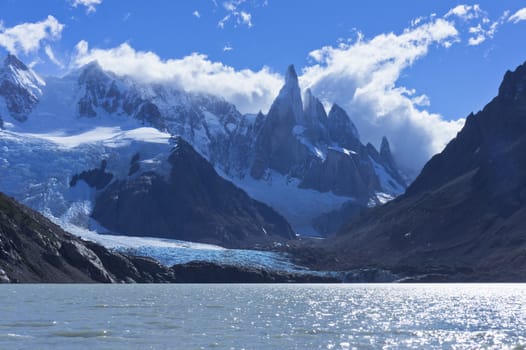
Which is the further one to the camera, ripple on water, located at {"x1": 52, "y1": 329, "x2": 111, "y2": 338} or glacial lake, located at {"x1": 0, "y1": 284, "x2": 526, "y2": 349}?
ripple on water, located at {"x1": 52, "y1": 329, "x2": 111, "y2": 338}

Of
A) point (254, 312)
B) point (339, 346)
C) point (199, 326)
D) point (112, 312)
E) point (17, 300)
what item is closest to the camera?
point (339, 346)

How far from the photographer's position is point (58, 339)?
6719 cm

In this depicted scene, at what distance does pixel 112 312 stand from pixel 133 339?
112 feet

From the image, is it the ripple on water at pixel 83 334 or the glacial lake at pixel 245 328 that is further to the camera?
the ripple on water at pixel 83 334

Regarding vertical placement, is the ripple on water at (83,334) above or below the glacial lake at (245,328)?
below

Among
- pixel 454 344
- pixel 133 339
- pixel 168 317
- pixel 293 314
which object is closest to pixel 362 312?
pixel 293 314

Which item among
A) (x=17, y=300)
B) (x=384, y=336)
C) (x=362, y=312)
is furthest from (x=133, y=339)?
(x=17, y=300)

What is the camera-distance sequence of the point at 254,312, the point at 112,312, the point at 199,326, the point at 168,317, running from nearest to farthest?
1. the point at 199,326
2. the point at 168,317
3. the point at 112,312
4. the point at 254,312

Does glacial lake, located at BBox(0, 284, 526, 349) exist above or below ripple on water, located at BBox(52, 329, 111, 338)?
above

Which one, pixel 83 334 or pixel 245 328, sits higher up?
pixel 245 328

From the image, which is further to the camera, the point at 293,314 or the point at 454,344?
the point at 293,314

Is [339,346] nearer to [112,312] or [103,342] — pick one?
[103,342]

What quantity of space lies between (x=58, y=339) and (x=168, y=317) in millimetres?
27141

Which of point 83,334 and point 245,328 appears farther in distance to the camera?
point 245,328
